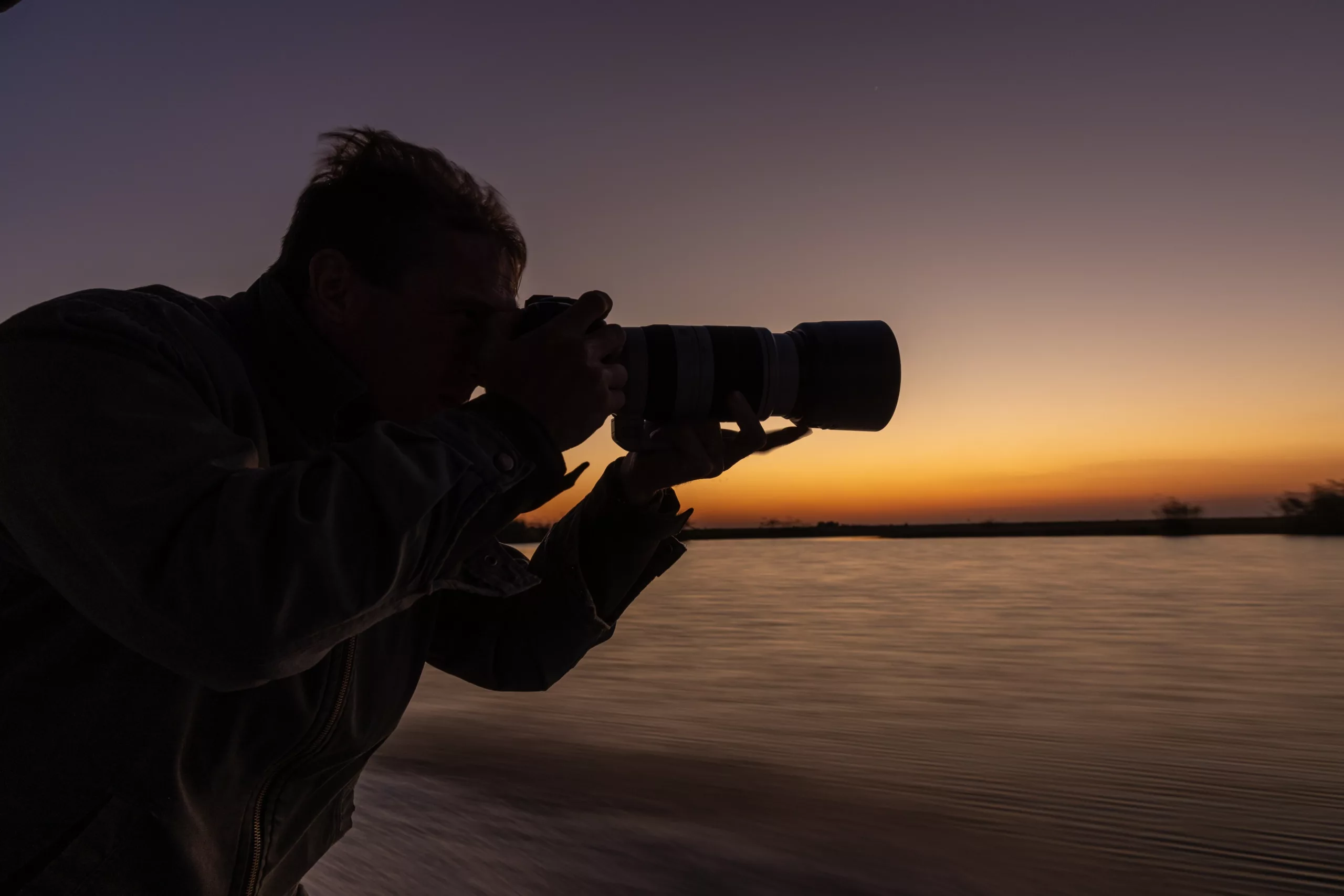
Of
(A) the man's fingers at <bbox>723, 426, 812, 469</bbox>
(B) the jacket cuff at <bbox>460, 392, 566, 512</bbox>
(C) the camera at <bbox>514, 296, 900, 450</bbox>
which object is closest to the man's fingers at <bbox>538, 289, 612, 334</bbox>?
(B) the jacket cuff at <bbox>460, 392, 566, 512</bbox>

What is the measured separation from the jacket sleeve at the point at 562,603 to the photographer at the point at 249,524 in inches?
6.2

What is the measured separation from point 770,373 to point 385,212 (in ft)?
1.98

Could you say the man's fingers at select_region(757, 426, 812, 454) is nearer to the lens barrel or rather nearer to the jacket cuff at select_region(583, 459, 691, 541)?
the lens barrel

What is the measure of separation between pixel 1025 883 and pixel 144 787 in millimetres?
1728

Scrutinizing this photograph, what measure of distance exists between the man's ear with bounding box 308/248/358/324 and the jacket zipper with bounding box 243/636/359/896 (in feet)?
1.40

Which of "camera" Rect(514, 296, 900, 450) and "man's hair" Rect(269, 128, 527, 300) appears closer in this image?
"man's hair" Rect(269, 128, 527, 300)

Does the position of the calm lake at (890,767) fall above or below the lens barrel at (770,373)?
below

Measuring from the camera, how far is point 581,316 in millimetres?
897

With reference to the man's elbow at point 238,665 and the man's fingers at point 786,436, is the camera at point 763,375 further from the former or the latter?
the man's elbow at point 238,665

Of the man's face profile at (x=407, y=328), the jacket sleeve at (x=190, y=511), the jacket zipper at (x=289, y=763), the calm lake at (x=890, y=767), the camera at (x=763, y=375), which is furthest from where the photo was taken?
the calm lake at (x=890, y=767)

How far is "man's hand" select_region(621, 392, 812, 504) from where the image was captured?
1.30 m

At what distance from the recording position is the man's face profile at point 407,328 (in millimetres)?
1098

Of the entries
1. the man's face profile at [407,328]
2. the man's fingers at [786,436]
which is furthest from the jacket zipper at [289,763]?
the man's fingers at [786,436]

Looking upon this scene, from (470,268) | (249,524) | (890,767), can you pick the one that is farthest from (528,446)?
(890,767)
